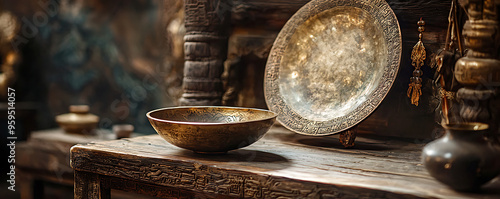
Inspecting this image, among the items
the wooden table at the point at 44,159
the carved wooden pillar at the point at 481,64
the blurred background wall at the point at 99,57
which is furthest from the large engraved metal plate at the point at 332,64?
the wooden table at the point at 44,159

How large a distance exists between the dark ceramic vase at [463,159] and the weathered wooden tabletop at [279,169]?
0.04 metres

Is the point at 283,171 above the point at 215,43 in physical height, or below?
below

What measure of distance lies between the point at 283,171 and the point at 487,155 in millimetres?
543

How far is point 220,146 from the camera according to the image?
144 cm

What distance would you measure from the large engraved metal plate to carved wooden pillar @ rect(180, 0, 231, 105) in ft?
1.20

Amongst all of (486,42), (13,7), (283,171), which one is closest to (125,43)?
(13,7)

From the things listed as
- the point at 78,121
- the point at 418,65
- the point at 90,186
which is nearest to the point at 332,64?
the point at 418,65

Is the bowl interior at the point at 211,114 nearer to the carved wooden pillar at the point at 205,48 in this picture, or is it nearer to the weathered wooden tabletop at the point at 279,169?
the weathered wooden tabletop at the point at 279,169

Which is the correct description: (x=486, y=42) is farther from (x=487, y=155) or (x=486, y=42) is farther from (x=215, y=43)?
(x=215, y=43)

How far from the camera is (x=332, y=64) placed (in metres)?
1.77

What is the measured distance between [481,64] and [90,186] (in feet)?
4.63

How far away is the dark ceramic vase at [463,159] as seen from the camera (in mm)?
1060

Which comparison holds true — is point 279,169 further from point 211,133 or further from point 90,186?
point 90,186

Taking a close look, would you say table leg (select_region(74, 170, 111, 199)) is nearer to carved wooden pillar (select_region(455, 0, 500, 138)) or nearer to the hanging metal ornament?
the hanging metal ornament
